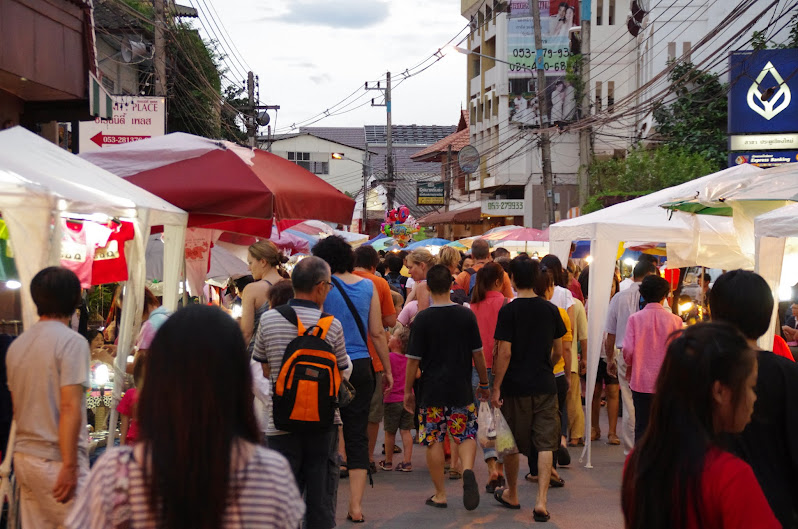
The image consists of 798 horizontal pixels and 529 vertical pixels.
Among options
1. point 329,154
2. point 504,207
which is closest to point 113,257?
point 504,207

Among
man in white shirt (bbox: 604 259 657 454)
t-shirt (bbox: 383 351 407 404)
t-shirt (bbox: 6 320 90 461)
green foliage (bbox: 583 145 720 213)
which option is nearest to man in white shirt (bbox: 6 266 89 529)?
t-shirt (bbox: 6 320 90 461)

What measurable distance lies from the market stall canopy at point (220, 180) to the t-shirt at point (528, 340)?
2190 millimetres

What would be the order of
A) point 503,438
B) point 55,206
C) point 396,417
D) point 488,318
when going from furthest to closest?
point 396,417 < point 488,318 < point 503,438 < point 55,206

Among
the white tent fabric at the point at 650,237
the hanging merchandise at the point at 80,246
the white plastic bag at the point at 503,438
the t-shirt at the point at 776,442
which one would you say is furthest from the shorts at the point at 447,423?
the t-shirt at the point at 776,442

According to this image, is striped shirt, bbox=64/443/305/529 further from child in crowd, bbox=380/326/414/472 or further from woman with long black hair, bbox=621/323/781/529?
child in crowd, bbox=380/326/414/472

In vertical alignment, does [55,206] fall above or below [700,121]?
below

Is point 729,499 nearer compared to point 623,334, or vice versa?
point 729,499

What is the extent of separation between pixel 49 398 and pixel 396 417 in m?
5.20

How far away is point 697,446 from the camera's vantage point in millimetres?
2527

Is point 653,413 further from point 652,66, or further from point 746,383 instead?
point 652,66

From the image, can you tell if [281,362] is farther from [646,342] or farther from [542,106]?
[542,106]

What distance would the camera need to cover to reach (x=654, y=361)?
8.00 m

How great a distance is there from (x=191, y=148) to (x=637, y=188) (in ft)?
70.4

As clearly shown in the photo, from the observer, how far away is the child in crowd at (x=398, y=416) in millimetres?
9461
